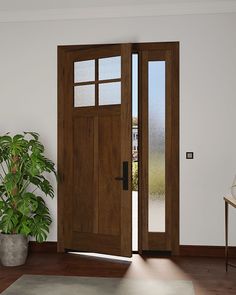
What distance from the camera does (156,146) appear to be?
15.4 feet

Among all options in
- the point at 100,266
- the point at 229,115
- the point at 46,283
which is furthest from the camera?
the point at 229,115

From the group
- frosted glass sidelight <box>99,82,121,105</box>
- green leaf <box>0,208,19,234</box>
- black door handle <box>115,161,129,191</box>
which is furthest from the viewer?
frosted glass sidelight <box>99,82,121,105</box>

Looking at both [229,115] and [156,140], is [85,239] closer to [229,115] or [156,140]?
[156,140]

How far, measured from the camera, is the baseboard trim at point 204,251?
4.53 meters

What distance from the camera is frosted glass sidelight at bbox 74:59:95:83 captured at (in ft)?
15.3

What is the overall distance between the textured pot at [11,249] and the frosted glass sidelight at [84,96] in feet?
5.25

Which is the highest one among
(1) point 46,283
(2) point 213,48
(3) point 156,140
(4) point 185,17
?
(4) point 185,17

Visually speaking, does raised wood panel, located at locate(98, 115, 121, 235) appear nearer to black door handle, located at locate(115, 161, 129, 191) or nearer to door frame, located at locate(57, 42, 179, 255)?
black door handle, located at locate(115, 161, 129, 191)

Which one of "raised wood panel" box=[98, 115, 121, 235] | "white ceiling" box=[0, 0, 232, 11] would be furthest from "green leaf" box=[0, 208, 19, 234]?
"white ceiling" box=[0, 0, 232, 11]

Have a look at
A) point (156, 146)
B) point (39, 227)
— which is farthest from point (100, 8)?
point (39, 227)

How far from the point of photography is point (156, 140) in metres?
4.71

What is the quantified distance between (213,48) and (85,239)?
8.43 feet

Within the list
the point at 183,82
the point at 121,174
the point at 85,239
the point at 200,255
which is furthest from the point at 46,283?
the point at 183,82

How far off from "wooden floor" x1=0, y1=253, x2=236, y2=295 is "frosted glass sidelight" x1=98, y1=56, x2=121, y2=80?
2.00 m
